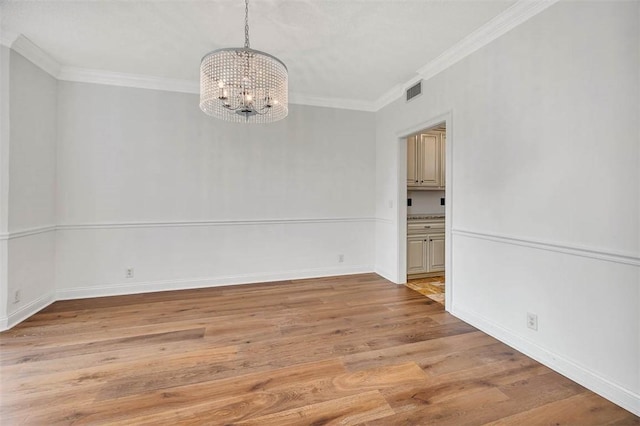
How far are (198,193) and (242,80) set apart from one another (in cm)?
225

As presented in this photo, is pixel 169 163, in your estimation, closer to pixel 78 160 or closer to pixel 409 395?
pixel 78 160

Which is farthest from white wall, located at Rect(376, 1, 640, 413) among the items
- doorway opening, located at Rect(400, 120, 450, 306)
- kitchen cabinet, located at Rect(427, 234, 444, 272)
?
kitchen cabinet, located at Rect(427, 234, 444, 272)

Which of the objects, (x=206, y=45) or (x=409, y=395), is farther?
(x=206, y=45)

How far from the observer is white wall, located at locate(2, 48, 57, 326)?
9.07 feet

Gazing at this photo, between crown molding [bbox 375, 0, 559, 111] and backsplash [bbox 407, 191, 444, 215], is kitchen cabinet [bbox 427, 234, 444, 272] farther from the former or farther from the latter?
crown molding [bbox 375, 0, 559, 111]

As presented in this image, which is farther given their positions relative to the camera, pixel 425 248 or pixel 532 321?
pixel 425 248

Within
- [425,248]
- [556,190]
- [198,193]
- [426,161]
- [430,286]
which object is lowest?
[430,286]

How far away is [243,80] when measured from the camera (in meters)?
2.03

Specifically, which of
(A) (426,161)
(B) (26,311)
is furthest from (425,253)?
(B) (26,311)

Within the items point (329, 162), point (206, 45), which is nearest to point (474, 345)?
point (329, 162)

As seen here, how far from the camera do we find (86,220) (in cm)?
352

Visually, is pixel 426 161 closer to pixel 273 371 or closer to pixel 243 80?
pixel 243 80

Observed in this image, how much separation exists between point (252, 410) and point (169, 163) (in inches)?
125

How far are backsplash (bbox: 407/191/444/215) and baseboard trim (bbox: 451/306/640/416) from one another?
2.44 metres
